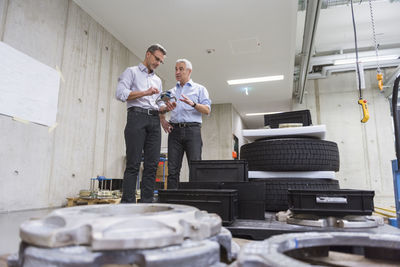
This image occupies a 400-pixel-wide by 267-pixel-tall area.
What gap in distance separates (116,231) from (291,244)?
23 cm

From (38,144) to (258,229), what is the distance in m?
3.08

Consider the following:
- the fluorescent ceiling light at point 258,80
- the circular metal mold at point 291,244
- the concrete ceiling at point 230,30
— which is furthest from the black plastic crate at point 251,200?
the fluorescent ceiling light at point 258,80

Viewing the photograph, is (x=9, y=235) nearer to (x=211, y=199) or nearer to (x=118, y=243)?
(x=211, y=199)

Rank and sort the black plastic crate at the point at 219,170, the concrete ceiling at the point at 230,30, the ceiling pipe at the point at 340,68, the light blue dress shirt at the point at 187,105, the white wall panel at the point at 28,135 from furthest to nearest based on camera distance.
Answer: the ceiling pipe at the point at 340,68
the concrete ceiling at the point at 230,30
the white wall panel at the point at 28,135
the light blue dress shirt at the point at 187,105
the black plastic crate at the point at 219,170

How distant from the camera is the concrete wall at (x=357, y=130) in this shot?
6.91 meters

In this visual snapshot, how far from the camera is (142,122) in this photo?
2.41 metres

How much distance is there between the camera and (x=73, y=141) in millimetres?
3707

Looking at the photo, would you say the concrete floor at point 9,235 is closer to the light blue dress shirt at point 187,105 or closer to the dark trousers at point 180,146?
the dark trousers at point 180,146

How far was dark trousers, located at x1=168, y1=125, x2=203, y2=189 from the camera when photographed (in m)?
2.46

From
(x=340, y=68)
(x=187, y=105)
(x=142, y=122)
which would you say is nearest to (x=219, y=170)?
(x=142, y=122)

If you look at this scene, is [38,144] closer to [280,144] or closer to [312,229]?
[280,144]

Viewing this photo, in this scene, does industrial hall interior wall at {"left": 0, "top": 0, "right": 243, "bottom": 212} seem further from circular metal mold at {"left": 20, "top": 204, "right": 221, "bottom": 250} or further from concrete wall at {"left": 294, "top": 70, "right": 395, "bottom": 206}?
concrete wall at {"left": 294, "top": 70, "right": 395, "bottom": 206}

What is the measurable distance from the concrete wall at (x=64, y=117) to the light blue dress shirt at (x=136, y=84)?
140 cm

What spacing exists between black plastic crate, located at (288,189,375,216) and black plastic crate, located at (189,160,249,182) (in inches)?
18.2
